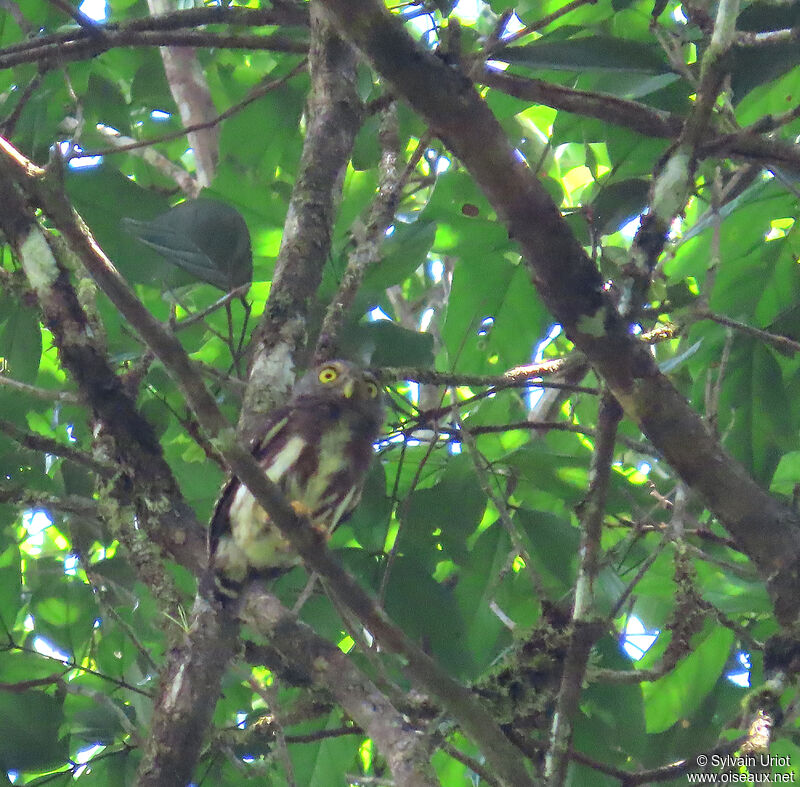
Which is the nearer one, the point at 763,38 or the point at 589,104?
the point at 763,38

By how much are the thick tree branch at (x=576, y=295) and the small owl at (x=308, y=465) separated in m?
0.92

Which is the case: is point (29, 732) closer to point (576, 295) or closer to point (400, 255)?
point (400, 255)

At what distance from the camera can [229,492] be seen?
9.04ft

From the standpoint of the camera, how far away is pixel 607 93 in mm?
2648

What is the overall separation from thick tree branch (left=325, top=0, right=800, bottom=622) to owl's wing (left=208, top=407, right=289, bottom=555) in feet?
2.90

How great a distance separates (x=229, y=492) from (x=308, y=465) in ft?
0.83

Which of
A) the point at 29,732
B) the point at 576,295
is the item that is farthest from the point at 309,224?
the point at 29,732

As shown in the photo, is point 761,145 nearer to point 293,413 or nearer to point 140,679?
point 293,413

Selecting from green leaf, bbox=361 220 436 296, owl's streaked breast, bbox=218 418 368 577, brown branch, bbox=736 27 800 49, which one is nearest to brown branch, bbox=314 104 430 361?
green leaf, bbox=361 220 436 296

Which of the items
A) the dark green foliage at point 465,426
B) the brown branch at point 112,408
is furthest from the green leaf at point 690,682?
the brown branch at point 112,408

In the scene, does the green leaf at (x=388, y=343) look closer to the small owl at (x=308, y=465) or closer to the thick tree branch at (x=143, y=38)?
the small owl at (x=308, y=465)

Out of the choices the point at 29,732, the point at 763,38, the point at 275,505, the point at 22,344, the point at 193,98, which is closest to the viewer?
the point at 275,505

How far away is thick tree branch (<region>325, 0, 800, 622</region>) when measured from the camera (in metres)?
1.87

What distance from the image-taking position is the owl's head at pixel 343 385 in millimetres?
2977
